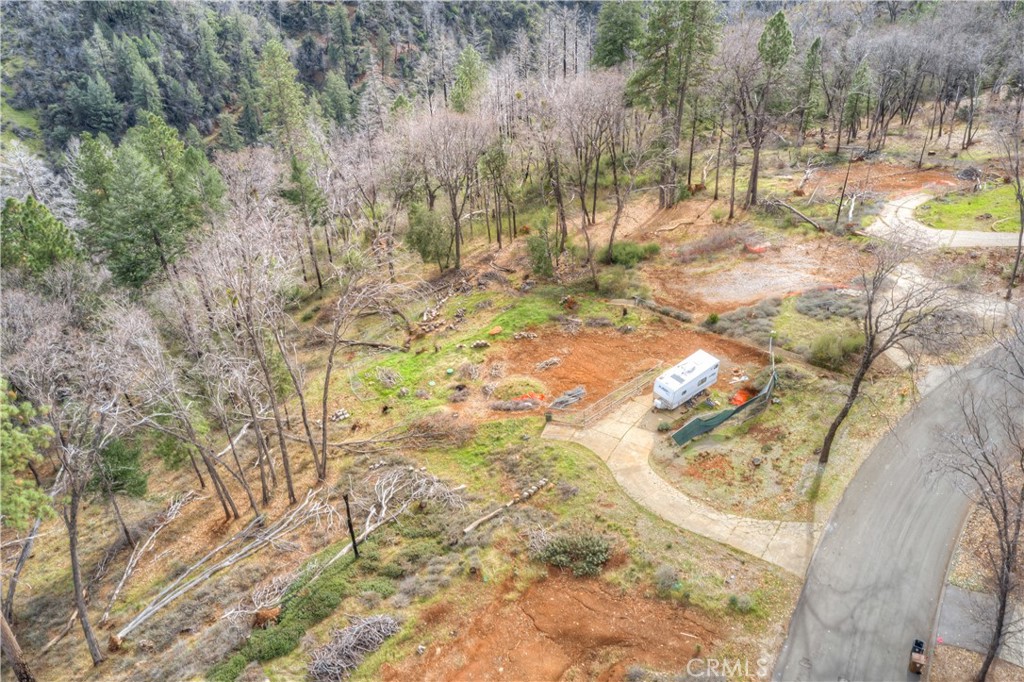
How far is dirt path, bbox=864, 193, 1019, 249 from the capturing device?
39.5 m

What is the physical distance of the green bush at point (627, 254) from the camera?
1662 inches

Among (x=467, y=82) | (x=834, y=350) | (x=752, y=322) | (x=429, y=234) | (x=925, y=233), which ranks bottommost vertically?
(x=752, y=322)

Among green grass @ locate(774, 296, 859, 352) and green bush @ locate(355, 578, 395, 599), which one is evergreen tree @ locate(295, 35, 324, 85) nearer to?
green grass @ locate(774, 296, 859, 352)

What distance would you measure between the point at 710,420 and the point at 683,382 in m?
2.20

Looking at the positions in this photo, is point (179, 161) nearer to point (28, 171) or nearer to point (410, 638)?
point (28, 171)

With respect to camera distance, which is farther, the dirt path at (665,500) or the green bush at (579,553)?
the dirt path at (665,500)

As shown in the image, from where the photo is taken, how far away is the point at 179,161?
1768 inches

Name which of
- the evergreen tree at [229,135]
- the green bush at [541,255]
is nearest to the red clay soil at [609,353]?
the green bush at [541,255]

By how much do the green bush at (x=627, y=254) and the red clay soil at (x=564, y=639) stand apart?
89.6ft

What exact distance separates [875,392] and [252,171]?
4873cm

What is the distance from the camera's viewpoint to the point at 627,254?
42.3 m
